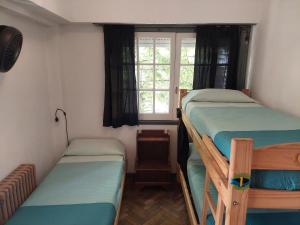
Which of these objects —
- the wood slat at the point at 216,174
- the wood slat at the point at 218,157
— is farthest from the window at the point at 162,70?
the wood slat at the point at 218,157

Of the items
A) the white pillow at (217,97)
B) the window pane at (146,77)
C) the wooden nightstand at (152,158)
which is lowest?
the wooden nightstand at (152,158)

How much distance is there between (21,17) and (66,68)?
3.16 ft

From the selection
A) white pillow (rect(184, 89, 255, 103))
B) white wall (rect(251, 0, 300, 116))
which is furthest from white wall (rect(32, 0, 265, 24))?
white pillow (rect(184, 89, 255, 103))

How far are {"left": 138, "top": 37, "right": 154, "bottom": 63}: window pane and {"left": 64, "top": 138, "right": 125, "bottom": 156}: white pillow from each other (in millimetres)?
1228

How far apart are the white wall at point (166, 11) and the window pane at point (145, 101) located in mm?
989

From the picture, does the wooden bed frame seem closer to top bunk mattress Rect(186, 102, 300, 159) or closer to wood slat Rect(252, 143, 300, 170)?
wood slat Rect(252, 143, 300, 170)

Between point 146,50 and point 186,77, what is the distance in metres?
0.67

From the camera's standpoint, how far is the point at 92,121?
11.1 ft

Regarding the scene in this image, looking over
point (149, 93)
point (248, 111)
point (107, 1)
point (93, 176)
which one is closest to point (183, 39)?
point (149, 93)

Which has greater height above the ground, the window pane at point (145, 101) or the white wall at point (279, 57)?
the white wall at point (279, 57)

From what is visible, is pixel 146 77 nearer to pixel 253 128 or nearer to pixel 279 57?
pixel 279 57

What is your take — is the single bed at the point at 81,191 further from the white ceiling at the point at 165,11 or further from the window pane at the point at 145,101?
the white ceiling at the point at 165,11

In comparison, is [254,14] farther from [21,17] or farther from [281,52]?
[21,17]

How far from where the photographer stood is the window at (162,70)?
10.4ft
